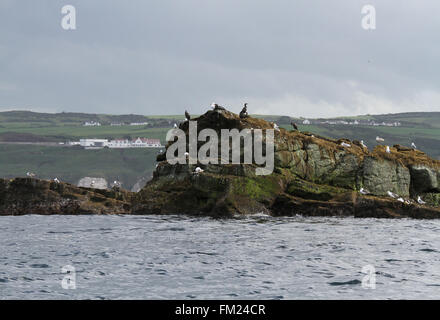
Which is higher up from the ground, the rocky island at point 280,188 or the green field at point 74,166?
the rocky island at point 280,188

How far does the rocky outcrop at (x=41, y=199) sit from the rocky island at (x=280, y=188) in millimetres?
81

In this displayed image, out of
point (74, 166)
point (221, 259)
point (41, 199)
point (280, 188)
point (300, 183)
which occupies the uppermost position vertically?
point (300, 183)

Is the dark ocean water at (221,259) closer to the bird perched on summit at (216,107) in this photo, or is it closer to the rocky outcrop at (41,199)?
the rocky outcrop at (41,199)

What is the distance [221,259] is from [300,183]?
2109 centimetres

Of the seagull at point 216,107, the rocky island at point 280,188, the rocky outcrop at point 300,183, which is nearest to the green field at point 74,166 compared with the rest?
the rocky island at point 280,188

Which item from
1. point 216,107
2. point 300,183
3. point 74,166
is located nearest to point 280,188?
point 300,183

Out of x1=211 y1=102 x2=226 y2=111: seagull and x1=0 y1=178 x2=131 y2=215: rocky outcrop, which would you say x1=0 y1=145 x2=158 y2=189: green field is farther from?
x1=211 y1=102 x2=226 y2=111: seagull

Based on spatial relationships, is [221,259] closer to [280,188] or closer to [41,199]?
[280,188]

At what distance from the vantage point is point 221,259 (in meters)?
25.4

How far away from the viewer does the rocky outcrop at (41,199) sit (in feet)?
164

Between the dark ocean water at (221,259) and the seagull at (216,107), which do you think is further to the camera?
the seagull at (216,107)
